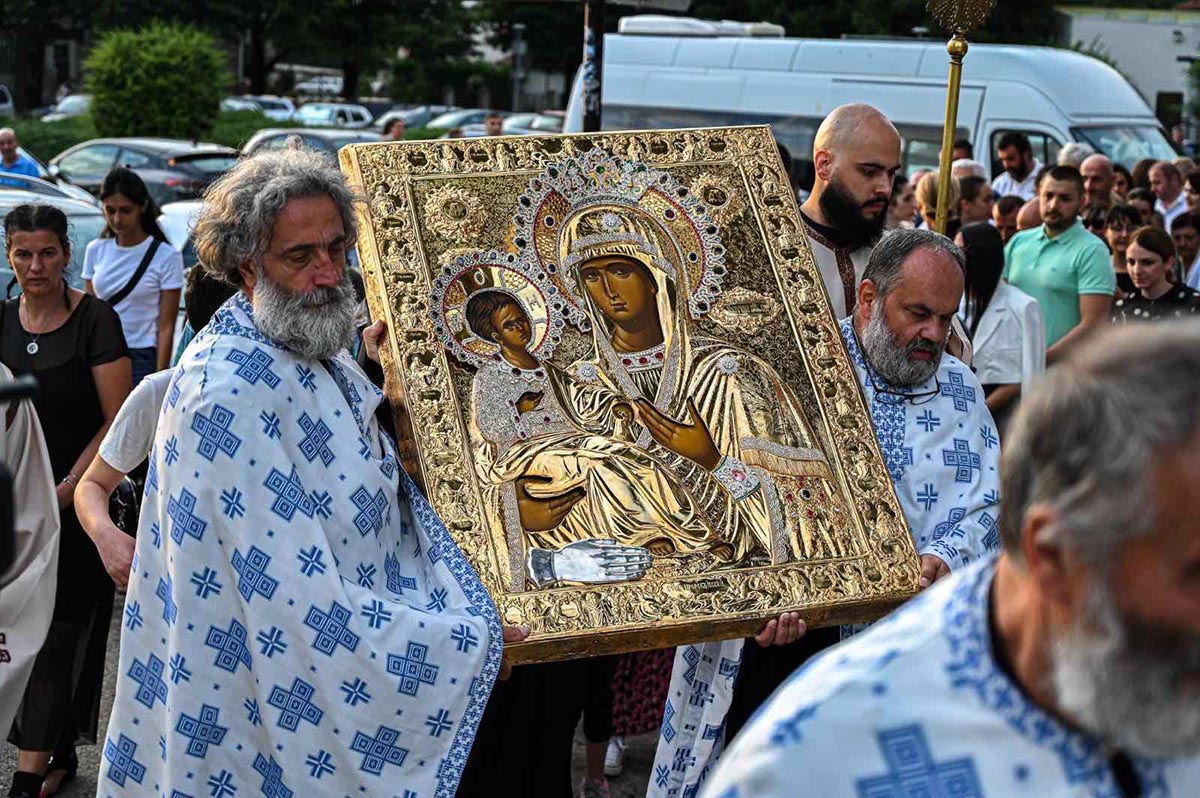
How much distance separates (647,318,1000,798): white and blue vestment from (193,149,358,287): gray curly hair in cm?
155

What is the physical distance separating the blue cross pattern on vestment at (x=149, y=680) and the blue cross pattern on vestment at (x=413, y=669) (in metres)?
0.55

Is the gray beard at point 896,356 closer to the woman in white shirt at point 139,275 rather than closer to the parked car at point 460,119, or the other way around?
the woman in white shirt at point 139,275

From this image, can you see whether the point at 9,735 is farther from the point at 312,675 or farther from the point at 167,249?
the point at 167,249

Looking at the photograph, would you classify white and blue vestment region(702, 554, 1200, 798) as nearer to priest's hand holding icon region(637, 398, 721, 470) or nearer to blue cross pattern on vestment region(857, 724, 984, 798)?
blue cross pattern on vestment region(857, 724, 984, 798)

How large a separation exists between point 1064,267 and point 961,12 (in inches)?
109

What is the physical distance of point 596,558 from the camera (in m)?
3.83

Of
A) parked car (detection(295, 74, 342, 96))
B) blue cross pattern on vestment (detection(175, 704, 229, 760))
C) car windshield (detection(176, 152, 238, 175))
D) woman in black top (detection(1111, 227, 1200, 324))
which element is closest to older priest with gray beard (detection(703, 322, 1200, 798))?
blue cross pattern on vestment (detection(175, 704, 229, 760))

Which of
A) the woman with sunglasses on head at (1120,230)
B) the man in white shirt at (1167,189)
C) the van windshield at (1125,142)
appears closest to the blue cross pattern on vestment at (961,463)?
the woman with sunglasses on head at (1120,230)

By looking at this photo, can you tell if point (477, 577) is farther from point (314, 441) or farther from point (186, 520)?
point (186, 520)

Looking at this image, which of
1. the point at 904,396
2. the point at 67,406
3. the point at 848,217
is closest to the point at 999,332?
the point at 848,217

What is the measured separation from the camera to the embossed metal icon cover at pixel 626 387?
3820mm

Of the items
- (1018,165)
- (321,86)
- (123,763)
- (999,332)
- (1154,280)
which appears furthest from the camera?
(321,86)

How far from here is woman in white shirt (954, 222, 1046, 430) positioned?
6598 mm

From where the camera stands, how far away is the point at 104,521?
155 inches
